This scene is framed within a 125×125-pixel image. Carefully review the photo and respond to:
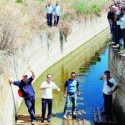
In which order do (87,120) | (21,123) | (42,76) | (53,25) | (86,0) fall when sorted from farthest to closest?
(86,0)
(53,25)
(42,76)
(87,120)
(21,123)

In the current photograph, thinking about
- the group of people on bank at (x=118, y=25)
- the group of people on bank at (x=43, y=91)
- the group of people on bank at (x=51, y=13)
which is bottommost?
the group of people on bank at (x=43, y=91)

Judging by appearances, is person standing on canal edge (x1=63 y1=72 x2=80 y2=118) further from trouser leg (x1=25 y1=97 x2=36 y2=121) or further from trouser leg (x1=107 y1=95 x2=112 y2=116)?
trouser leg (x1=25 y1=97 x2=36 y2=121)

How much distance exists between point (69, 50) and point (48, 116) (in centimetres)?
1601

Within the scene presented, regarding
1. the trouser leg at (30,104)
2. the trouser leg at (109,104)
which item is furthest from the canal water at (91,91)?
the trouser leg at (30,104)

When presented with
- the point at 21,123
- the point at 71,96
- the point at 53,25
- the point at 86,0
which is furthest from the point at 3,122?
the point at 86,0

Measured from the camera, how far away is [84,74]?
2572 centimetres

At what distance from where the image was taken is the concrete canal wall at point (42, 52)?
13.4 meters

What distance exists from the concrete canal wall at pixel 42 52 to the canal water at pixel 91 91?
224 cm

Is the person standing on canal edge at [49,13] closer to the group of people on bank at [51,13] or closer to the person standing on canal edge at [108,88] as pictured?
the group of people on bank at [51,13]

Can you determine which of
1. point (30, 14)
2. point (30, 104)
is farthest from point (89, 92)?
point (30, 104)

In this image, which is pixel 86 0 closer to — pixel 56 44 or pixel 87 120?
pixel 56 44

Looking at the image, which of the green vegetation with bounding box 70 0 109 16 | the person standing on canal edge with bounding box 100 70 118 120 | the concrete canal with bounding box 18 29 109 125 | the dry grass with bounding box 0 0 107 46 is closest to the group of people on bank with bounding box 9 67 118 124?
the person standing on canal edge with bounding box 100 70 118 120

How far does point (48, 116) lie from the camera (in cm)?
1558

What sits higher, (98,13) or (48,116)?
(98,13)
